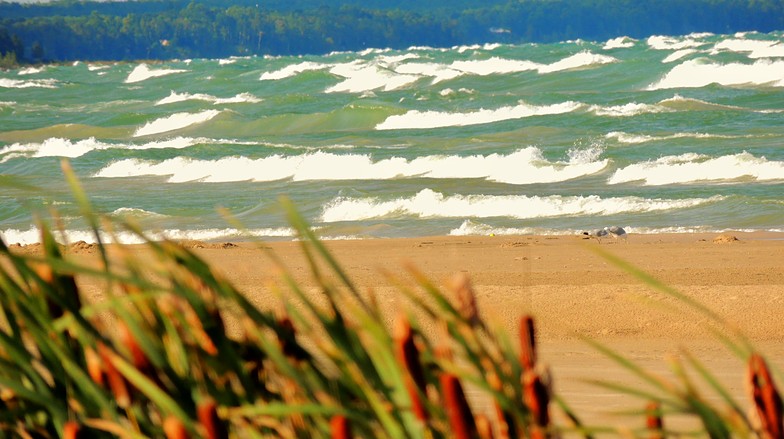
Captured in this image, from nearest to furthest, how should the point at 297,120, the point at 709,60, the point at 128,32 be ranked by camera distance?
the point at 297,120
the point at 709,60
the point at 128,32

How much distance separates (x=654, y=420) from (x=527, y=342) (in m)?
0.18

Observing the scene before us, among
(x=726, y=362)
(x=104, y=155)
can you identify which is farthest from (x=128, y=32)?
(x=726, y=362)

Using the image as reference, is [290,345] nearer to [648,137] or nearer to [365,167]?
[365,167]

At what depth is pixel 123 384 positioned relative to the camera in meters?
1.28

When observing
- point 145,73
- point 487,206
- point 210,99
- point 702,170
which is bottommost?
point 145,73

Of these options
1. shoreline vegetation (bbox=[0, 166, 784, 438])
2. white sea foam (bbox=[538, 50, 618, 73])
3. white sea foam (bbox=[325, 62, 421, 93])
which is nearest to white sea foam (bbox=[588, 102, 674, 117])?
white sea foam (bbox=[538, 50, 618, 73])

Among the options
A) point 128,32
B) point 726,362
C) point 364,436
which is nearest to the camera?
point 364,436

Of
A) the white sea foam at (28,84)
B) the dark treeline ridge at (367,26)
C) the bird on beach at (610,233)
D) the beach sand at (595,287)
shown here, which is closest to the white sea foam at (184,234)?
the beach sand at (595,287)

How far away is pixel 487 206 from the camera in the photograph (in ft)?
48.6

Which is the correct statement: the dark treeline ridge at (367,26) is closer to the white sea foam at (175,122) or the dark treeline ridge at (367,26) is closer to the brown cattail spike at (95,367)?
the white sea foam at (175,122)

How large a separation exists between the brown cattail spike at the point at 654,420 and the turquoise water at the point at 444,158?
774mm

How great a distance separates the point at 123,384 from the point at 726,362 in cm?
499

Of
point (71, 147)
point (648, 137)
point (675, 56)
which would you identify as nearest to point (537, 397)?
point (648, 137)

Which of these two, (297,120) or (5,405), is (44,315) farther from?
(297,120)
